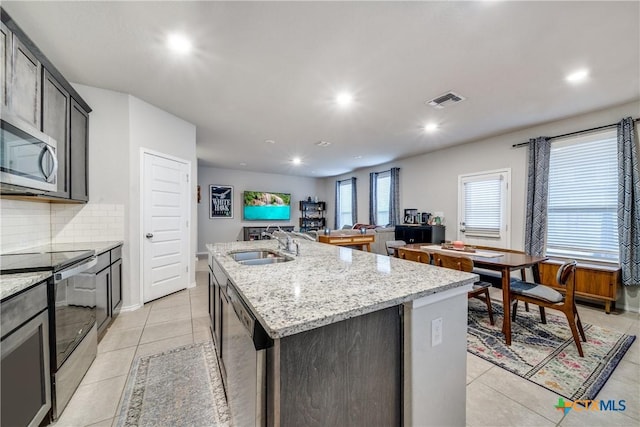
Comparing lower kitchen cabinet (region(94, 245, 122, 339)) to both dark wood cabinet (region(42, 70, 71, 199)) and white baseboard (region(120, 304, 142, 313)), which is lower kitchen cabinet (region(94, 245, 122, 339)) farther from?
dark wood cabinet (region(42, 70, 71, 199))

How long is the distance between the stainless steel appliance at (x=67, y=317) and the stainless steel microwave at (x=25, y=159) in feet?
1.68

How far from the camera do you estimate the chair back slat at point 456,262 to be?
8.32 feet

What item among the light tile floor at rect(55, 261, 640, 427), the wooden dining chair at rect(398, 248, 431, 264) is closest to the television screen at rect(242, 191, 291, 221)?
the light tile floor at rect(55, 261, 640, 427)

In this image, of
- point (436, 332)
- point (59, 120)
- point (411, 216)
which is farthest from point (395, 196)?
point (59, 120)

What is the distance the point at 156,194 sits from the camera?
3.39 meters

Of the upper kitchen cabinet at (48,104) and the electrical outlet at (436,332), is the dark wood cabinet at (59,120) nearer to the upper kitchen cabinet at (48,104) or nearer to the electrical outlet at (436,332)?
the upper kitchen cabinet at (48,104)

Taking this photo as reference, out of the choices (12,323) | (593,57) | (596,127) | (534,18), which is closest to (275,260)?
(12,323)

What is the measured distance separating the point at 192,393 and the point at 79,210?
2.47 metres

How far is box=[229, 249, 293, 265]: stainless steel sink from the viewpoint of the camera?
2.13 metres

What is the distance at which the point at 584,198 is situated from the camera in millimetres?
3580

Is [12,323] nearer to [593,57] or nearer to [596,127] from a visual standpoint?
[593,57]

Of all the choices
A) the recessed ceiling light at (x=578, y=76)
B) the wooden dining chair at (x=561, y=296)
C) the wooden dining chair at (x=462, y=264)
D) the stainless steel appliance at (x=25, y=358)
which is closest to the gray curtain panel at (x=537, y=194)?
the recessed ceiling light at (x=578, y=76)

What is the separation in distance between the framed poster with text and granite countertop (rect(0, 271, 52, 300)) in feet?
21.5

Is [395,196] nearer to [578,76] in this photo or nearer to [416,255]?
[416,255]
